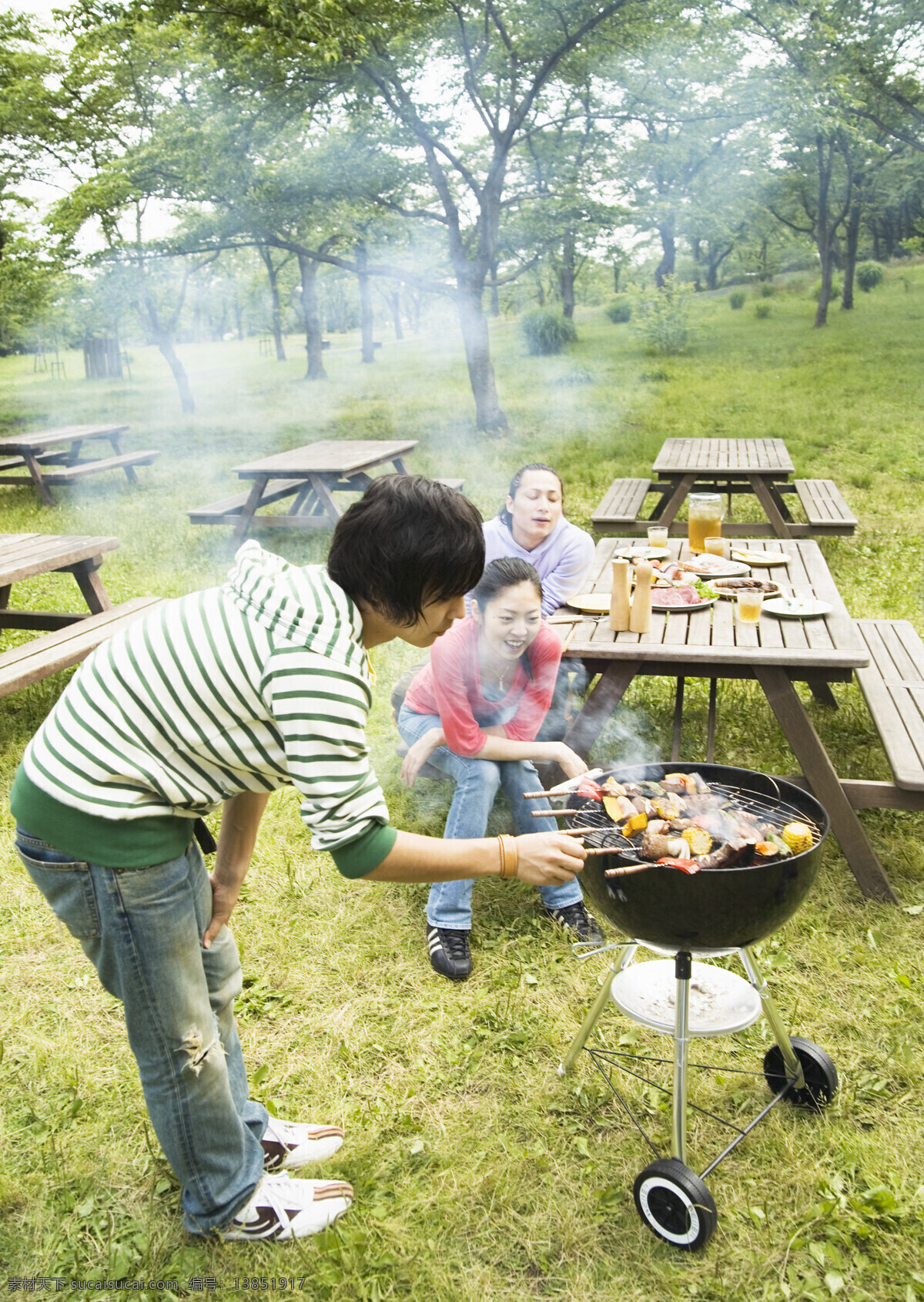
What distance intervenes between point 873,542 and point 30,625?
6.39m

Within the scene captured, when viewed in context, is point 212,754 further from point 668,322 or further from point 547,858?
point 668,322

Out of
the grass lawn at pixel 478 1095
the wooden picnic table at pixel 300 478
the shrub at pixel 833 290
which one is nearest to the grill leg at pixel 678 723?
the grass lawn at pixel 478 1095

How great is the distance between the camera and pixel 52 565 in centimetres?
472

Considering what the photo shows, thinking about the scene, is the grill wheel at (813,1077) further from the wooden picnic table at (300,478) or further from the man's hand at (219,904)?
the wooden picnic table at (300,478)

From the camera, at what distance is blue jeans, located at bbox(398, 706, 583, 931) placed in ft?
9.98

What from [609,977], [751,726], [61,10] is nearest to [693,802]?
[609,977]

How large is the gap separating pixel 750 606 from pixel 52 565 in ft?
11.5

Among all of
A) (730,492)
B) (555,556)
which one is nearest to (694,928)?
(555,556)

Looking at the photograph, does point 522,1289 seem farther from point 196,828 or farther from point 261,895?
point 261,895

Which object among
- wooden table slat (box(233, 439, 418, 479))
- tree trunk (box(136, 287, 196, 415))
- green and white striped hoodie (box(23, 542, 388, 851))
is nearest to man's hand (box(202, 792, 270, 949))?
green and white striped hoodie (box(23, 542, 388, 851))

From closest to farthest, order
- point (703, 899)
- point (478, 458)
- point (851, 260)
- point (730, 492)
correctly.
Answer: point (703, 899) < point (730, 492) < point (478, 458) < point (851, 260)

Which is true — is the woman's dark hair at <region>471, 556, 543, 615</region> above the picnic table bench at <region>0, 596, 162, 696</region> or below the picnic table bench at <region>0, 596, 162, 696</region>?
above

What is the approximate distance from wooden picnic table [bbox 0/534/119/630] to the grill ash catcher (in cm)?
339

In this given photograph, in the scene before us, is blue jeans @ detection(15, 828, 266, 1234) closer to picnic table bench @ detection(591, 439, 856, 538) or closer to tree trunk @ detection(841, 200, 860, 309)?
picnic table bench @ detection(591, 439, 856, 538)
